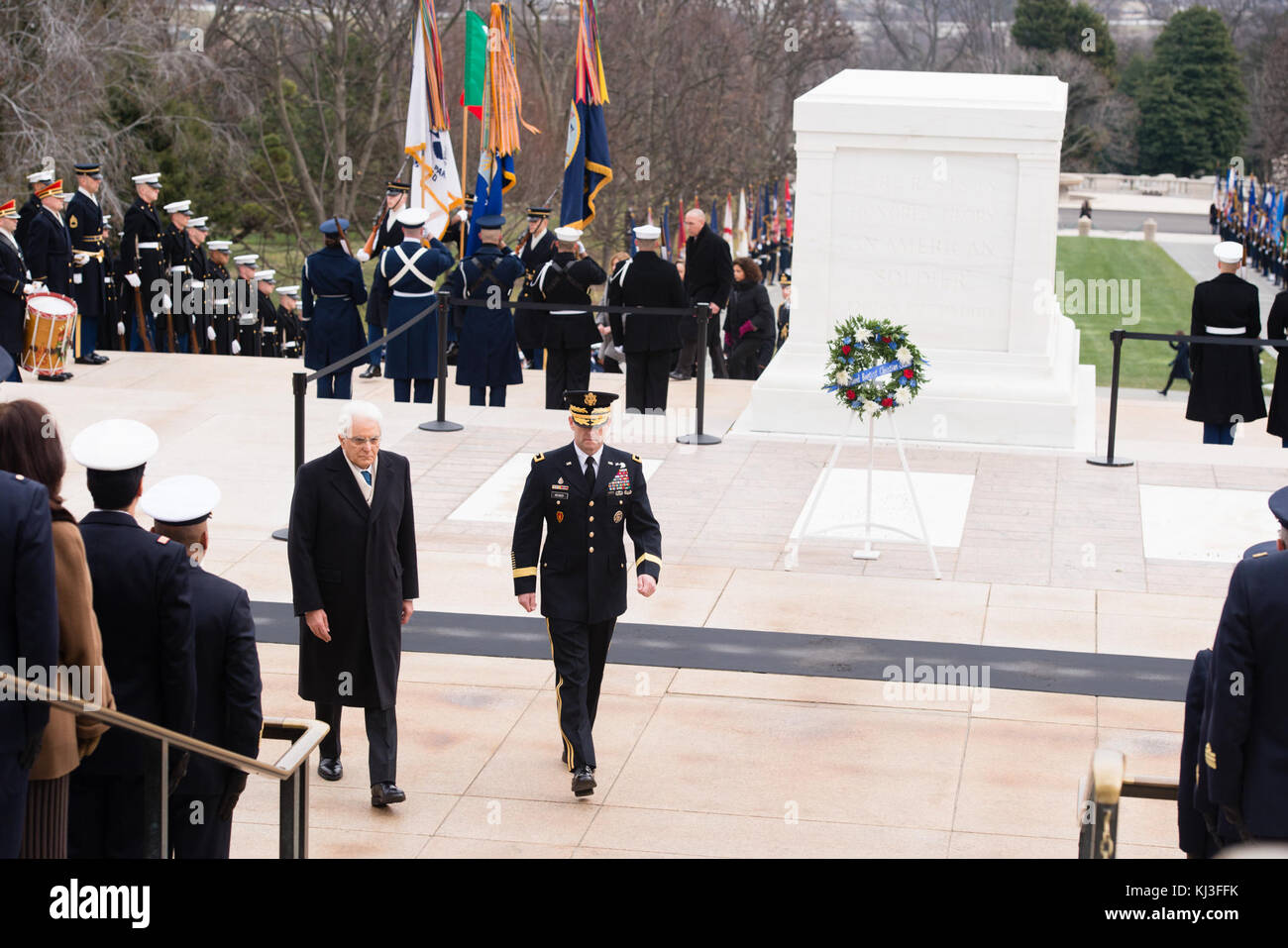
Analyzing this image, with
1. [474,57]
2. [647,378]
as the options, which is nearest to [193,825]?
[647,378]

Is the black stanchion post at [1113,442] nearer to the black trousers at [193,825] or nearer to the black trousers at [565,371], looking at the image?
the black trousers at [565,371]

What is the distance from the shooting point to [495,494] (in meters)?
11.1

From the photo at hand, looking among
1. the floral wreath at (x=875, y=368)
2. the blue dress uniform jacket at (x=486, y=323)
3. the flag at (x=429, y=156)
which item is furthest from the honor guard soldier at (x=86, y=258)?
the floral wreath at (x=875, y=368)

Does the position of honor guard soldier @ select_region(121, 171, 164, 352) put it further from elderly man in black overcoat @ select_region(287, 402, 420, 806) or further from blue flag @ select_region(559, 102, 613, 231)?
elderly man in black overcoat @ select_region(287, 402, 420, 806)

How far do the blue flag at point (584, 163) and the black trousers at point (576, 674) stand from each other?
35.5 ft

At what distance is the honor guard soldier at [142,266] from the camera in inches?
668

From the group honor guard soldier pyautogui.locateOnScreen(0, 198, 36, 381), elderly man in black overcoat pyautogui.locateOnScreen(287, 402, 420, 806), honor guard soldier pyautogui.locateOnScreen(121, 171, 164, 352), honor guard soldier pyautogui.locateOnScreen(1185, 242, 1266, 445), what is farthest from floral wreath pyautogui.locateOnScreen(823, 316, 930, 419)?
honor guard soldier pyautogui.locateOnScreen(121, 171, 164, 352)

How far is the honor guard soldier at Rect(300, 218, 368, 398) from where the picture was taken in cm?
1445

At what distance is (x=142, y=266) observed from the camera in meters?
17.2

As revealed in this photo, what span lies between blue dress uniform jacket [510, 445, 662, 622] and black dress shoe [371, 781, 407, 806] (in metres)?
0.85

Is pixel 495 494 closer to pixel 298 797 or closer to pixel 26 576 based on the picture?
pixel 298 797

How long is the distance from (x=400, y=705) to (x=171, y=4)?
29.7 metres

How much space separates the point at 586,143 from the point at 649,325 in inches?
187

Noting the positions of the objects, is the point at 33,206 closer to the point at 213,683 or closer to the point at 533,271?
the point at 533,271
